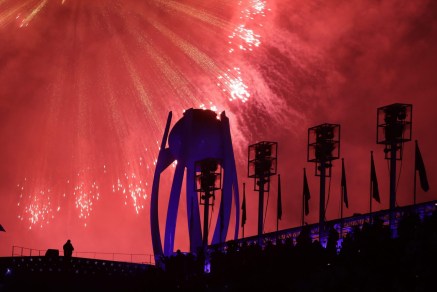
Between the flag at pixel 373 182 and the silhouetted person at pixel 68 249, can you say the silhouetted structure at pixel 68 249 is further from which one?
the flag at pixel 373 182

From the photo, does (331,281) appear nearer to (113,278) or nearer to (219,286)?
(219,286)

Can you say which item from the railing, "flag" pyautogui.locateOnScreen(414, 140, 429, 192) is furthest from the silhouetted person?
"flag" pyautogui.locateOnScreen(414, 140, 429, 192)

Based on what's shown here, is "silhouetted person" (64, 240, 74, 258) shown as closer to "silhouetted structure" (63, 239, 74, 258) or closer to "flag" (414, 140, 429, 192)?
"silhouetted structure" (63, 239, 74, 258)

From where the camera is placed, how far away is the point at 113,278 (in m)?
51.0


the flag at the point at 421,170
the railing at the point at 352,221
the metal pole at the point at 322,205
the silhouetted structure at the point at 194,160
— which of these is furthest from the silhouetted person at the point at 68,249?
the flag at the point at 421,170

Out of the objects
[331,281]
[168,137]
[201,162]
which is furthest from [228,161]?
[331,281]

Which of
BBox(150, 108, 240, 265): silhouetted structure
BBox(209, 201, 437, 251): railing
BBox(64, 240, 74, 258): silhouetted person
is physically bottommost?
BBox(209, 201, 437, 251): railing

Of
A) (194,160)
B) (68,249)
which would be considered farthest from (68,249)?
(194,160)

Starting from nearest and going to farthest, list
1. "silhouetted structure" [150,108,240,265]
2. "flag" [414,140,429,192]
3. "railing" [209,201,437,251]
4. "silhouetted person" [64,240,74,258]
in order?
"railing" [209,201,437,251], "flag" [414,140,429,192], "silhouetted person" [64,240,74,258], "silhouetted structure" [150,108,240,265]

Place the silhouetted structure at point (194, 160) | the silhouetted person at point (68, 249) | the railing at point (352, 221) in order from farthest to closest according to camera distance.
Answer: the silhouetted structure at point (194, 160) < the silhouetted person at point (68, 249) < the railing at point (352, 221)

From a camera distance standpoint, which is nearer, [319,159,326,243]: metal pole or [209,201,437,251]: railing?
[209,201,437,251]: railing

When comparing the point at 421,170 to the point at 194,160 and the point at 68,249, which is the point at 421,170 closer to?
the point at 68,249

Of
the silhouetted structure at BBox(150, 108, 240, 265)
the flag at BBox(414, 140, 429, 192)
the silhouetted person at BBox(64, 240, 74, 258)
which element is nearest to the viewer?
the flag at BBox(414, 140, 429, 192)

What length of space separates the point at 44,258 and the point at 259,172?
40.3 ft
